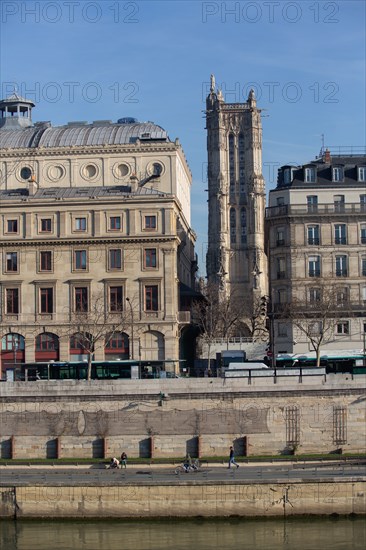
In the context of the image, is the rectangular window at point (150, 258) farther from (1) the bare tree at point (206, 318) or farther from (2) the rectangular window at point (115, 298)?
(1) the bare tree at point (206, 318)

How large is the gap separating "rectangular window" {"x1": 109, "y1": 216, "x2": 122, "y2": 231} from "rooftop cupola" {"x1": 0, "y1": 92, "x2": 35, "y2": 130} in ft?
115

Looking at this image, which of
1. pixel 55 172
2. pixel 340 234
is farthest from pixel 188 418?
pixel 55 172

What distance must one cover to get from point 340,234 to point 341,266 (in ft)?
9.51

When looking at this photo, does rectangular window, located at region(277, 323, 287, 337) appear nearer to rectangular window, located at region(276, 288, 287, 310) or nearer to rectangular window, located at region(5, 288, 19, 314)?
rectangular window, located at region(276, 288, 287, 310)

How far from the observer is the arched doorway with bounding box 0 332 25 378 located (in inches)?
3639

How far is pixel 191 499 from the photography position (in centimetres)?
5734

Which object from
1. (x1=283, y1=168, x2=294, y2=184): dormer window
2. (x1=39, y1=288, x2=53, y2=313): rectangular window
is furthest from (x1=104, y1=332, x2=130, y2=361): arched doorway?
(x1=283, y1=168, x2=294, y2=184): dormer window

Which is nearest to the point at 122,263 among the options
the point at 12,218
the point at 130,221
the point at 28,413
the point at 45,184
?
the point at 130,221

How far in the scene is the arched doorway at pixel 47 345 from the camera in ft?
303

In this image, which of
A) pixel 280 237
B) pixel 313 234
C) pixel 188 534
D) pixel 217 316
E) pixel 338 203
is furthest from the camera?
pixel 217 316

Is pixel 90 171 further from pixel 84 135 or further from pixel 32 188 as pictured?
pixel 32 188

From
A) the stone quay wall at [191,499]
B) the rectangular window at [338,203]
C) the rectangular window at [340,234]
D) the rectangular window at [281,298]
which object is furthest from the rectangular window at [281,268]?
the stone quay wall at [191,499]

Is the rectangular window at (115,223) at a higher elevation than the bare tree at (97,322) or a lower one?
higher

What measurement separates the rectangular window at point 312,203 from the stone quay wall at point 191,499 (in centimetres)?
4237
